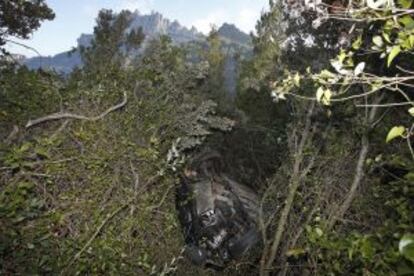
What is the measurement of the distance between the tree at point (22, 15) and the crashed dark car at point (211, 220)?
1070cm

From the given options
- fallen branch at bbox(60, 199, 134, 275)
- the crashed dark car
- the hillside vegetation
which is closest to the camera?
the hillside vegetation

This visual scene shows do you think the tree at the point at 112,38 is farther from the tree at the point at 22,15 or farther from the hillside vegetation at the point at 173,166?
the hillside vegetation at the point at 173,166

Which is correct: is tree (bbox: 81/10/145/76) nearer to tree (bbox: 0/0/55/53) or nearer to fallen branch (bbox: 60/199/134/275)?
tree (bbox: 0/0/55/53)

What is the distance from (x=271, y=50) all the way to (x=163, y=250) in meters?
39.7

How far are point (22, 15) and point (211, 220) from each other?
42.7ft

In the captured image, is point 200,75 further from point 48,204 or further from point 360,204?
point 48,204

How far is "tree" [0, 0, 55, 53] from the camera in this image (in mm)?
17266

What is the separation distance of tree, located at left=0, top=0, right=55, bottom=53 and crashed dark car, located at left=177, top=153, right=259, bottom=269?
10703 mm

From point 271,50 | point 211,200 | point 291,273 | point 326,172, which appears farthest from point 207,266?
point 271,50

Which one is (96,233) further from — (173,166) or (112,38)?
(112,38)

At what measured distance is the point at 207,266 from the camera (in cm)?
891

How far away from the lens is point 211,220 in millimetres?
9266

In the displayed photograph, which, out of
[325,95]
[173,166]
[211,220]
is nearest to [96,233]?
[173,166]

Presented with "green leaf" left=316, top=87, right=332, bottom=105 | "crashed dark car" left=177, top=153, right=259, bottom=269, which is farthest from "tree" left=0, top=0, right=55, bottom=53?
"green leaf" left=316, top=87, right=332, bottom=105
